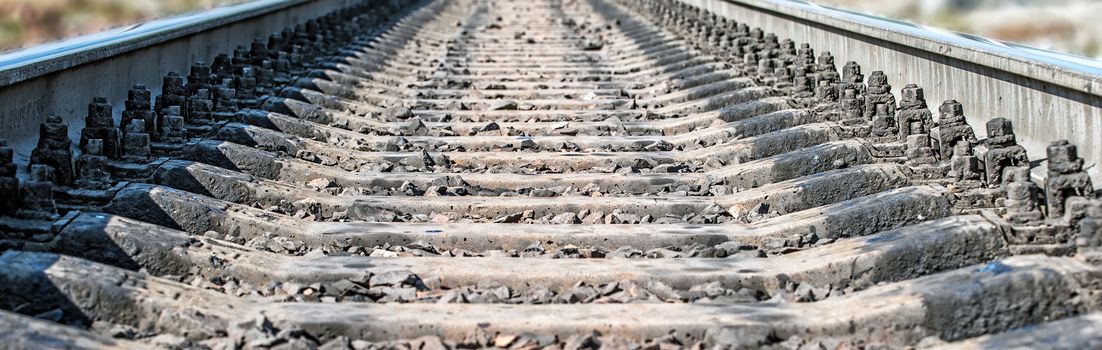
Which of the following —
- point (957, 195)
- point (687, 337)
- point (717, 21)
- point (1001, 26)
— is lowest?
point (687, 337)

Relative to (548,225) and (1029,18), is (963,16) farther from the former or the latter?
(548,225)

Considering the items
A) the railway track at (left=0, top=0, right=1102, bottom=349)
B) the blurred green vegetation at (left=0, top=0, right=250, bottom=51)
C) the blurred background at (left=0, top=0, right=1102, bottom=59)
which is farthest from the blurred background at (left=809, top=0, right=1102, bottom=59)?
the blurred green vegetation at (left=0, top=0, right=250, bottom=51)

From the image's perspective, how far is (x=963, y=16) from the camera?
3.76 metres

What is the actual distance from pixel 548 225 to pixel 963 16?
2.33 metres

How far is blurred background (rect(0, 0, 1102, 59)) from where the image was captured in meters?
3.35

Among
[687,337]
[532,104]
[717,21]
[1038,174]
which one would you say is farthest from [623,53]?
[687,337]

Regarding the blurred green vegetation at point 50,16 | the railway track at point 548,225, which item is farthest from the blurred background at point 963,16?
the railway track at point 548,225

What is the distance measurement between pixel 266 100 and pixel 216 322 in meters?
4.15

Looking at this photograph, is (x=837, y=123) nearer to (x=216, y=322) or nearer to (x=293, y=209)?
(x=293, y=209)

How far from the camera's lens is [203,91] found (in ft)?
24.0

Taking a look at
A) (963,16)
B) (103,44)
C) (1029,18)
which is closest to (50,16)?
(103,44)

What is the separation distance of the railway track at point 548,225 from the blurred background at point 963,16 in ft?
2.33

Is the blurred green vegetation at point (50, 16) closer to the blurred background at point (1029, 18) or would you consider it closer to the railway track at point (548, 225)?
the railway track at point (548, 225)

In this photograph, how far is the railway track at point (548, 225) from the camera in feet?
13.9
